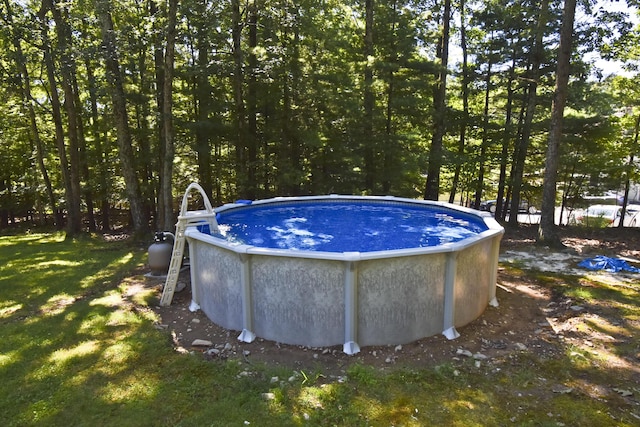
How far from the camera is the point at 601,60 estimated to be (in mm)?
11062

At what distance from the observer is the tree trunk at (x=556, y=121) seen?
8.13 metres

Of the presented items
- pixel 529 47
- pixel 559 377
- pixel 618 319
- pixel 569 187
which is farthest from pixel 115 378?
pixel 569 187

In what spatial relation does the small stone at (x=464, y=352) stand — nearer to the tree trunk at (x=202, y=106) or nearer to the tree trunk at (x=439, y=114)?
the tree trunk at (x=202, y=106)

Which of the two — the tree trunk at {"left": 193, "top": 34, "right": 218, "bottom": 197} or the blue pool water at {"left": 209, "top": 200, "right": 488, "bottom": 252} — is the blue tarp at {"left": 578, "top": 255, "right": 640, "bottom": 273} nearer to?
the blue pool water at {"left": 209, "top": 200, "right": 488, "bottom": 252}

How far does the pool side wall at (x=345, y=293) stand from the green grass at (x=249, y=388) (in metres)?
0.53

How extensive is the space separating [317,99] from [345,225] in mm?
5657

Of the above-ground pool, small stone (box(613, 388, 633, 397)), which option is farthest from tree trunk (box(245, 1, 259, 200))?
small stone (box(613, 388, 633, 397))

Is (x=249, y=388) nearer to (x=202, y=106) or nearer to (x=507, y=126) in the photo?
(x=202, y=106)

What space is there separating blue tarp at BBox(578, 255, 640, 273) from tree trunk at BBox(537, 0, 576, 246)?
128 centimetres

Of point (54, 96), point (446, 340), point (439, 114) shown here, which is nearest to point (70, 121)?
point (54, 96)

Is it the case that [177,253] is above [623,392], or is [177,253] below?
above

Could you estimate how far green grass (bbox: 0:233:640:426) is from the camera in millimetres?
3141

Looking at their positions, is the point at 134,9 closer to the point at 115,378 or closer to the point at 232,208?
the point at 232,208

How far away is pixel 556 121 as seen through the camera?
8.46 metres
